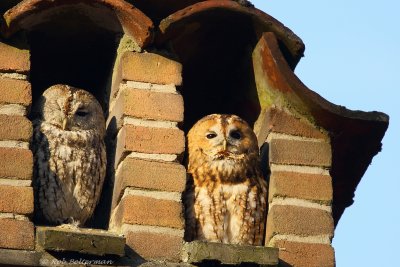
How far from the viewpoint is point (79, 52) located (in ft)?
22.9

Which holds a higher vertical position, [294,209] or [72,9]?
[72,9]

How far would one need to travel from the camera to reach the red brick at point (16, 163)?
6.14 meters

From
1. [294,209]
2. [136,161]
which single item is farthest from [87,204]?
[294,209]

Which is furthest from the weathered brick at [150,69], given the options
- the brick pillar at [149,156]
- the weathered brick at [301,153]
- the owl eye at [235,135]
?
the owl eye at [235,135]

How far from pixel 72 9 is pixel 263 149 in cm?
90

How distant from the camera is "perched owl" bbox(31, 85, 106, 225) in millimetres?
6531

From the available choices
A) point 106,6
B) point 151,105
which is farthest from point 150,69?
point 106,6

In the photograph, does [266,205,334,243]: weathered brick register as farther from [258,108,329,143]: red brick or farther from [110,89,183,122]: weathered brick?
[110,89,183,122]: weathered brick

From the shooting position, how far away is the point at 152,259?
607 cm

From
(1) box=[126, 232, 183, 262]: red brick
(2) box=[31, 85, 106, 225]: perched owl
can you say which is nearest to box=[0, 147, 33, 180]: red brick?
(2) box=[31, 85, 106, 225]: perched owl

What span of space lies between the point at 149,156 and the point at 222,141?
0.77 meters

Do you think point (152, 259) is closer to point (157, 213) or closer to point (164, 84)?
point (157, 213)

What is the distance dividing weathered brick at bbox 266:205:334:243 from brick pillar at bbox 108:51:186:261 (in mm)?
368

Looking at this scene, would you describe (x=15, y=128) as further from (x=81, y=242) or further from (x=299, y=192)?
(x=299, y=192)
